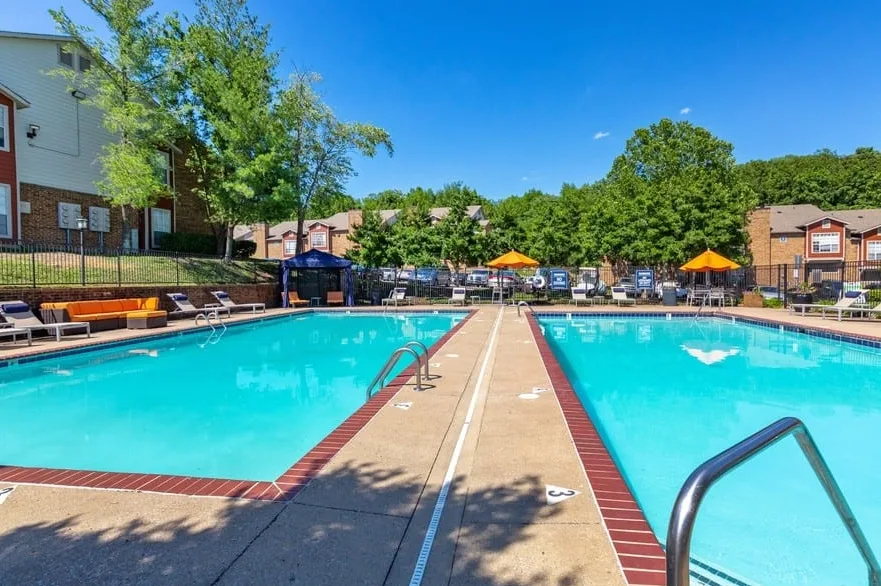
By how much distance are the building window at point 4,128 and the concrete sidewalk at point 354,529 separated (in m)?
19.8

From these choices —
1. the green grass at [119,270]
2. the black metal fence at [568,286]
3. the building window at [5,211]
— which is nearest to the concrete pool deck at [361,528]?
the green grass at [119,270]

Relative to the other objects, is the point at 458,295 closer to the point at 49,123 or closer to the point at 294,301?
the point at 294,301

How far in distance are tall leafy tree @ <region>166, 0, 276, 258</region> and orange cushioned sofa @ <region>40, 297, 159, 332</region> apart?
5954mm

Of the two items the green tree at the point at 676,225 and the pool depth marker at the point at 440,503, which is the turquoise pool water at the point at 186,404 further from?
the green tree at the point at 676,225

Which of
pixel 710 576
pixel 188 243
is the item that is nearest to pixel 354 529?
pixel 710 576

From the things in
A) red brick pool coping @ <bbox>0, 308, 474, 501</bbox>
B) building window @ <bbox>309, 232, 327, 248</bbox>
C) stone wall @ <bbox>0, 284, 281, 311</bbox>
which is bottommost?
red brick pool coping @ <bbox>0, 308, 474, 501</bbox>

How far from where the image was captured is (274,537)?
2.55 metres

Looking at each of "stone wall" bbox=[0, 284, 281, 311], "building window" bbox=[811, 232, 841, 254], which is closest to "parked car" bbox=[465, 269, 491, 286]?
"stone wall" bbox=[0, 284, 281, 311]

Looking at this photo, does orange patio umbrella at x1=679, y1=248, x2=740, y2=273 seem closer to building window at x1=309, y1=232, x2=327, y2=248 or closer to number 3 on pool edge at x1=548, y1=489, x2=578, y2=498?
number 3 on pool edge at x1=548, y1=489, x2=578, y2=498

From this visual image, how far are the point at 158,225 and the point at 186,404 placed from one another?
63.7 feet

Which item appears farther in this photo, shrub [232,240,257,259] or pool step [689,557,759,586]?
shrub [232,240,257,259]

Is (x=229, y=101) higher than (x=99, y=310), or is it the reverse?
(x=229, y=101)

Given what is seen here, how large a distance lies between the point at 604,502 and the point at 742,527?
166cm

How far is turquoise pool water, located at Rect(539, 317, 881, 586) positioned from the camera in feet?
11.2
